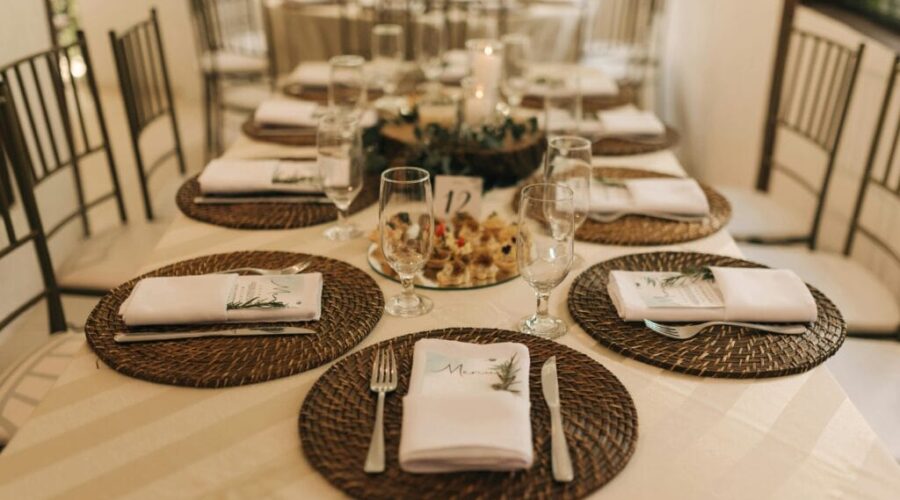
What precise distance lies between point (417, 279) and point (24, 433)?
0.64m

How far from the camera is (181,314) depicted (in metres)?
1.16

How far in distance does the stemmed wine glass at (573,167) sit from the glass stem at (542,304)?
0.76 feet

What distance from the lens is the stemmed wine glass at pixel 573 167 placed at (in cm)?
145

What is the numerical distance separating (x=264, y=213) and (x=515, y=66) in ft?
3.17

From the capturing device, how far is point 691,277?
130 cm

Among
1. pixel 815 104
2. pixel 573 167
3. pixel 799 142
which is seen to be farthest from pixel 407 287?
pixel 799 142

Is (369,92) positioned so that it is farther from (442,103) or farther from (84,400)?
(84,400)

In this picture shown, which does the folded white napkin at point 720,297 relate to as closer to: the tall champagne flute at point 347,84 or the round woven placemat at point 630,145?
the round woven placemat at point 630,145

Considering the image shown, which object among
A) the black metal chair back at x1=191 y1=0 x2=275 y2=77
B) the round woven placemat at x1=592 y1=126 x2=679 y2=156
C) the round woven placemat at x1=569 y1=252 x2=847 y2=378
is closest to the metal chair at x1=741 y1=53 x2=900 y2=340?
the round woven placemat at x1=592 y1=126 x2=679 y2=156

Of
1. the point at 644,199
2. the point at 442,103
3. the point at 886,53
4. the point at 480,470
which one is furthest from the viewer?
the point at 886,53

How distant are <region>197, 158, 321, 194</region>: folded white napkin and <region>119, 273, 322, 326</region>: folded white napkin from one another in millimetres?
447

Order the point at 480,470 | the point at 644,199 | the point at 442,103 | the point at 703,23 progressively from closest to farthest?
the point at 480,470 → the point at 644,199 → the point at 442,103 → the point at 703,23

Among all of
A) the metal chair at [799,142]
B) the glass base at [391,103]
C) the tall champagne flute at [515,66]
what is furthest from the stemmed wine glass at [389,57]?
the metal chair at [799,142]

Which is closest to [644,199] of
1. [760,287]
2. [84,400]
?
[760,287]
